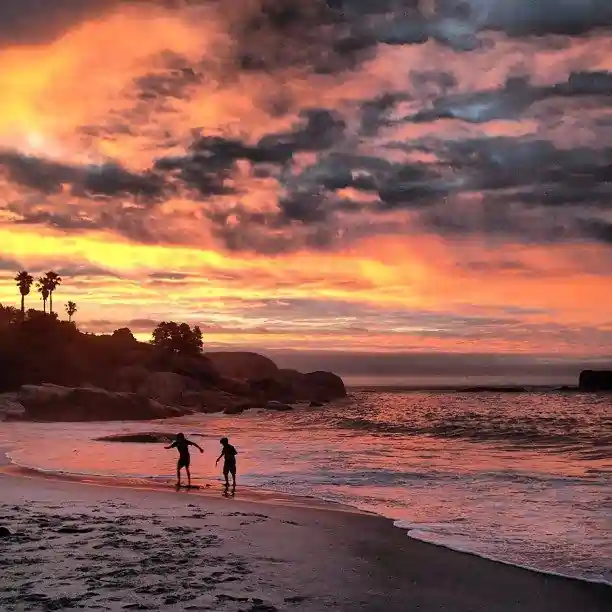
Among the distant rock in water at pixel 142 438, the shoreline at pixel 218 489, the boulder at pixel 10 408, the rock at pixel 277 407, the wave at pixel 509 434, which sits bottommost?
the rock at pixel 277 407

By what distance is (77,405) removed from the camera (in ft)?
225

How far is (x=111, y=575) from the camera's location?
10172 millimetres

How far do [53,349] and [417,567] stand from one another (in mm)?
107437

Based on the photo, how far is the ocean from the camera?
1484 centimetres

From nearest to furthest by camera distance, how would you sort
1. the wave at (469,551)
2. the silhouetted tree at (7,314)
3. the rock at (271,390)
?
the wave at (469,551)
the rock at (271,390)
the silhouetted tree at (7,314)

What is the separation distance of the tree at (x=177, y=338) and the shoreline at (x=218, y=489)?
111 meters

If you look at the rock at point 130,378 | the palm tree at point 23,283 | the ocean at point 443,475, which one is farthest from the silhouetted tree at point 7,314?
the ocean at point 443,475

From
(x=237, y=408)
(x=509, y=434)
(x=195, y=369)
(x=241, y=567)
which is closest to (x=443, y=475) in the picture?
(x=241, y=567)

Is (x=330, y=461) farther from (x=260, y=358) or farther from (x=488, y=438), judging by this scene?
(x=260, y=358)

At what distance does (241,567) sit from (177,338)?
131432 mm

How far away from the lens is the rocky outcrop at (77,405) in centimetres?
6669

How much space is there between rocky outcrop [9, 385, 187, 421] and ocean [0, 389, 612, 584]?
1497cm

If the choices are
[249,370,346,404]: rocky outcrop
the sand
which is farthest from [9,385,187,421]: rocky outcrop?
the sand

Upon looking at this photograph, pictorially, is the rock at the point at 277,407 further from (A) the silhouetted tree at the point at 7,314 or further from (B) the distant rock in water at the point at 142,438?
(A) the silhouetted tree at the point at 7,314
